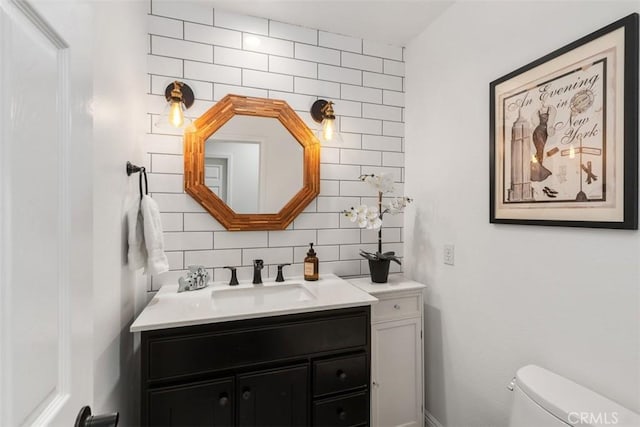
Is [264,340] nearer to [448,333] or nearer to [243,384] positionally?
[243,384]

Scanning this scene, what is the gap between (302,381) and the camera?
128cm

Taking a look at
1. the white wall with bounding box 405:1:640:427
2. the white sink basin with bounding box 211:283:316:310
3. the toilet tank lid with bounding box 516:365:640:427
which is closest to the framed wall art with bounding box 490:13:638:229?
the white wall with bounding box 405:1:640:427

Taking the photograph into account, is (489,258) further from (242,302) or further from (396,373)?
(242,302)

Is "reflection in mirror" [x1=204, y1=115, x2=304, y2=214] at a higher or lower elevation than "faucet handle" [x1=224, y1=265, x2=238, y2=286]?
higher

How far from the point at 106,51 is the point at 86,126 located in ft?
1.91

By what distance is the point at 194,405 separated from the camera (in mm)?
1135

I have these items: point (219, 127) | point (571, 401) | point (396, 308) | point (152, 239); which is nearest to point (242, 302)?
point (152, 239)

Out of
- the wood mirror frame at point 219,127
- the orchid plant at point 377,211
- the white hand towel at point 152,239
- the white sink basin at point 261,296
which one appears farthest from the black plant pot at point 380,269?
the white hand towel at point 152,239

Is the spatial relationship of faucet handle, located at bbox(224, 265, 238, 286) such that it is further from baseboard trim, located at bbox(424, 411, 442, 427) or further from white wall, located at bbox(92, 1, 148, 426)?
baseboard trim, located at bbox(424, 411, 442, 427)

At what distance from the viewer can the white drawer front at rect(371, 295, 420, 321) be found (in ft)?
5.26

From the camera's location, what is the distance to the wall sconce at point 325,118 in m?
1.80

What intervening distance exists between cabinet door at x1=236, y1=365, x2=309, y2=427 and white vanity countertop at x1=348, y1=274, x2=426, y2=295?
553 mm

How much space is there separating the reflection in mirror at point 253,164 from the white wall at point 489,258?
33.2 inches
